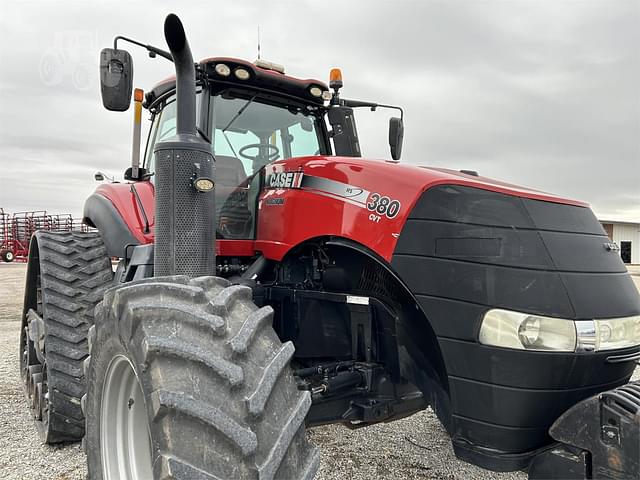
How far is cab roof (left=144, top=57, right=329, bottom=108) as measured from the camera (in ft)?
9.44

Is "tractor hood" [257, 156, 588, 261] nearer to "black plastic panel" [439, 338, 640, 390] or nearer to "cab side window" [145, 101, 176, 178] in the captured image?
"black plastic panel" [439, 338, 640, 390]

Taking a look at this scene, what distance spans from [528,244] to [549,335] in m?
0.32

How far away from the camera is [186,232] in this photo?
2.34 metres

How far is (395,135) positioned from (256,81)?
1.06 metres

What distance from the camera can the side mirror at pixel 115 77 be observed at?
2.51 metres

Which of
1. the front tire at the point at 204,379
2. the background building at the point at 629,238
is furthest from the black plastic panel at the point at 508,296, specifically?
the background building at the point at 629,238

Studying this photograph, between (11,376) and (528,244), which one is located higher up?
(528,244)

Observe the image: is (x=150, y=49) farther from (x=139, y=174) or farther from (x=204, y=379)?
(x=204, y=379)

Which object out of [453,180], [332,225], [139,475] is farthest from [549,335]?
[139,475]

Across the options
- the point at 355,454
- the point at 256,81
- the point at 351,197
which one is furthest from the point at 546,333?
the point at 256,81

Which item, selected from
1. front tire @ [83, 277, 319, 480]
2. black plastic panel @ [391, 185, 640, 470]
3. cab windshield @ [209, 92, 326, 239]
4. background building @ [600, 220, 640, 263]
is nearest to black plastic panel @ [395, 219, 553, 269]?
black plastic panel @ [391, 185, 640, 470]

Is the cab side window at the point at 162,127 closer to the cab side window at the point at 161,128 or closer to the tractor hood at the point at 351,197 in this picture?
the cab side window at the point at 161,128

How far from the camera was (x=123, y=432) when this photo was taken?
84.1 inches

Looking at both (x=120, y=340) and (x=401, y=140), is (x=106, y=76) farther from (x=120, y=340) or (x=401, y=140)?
(x=401, y=140)
